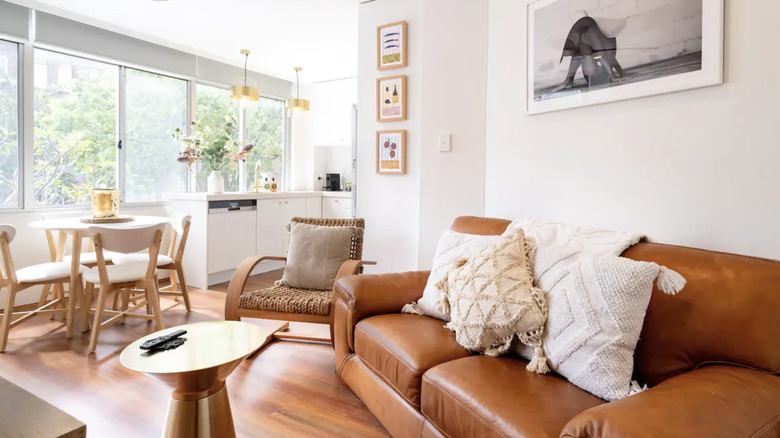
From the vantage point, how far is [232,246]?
15.1ft

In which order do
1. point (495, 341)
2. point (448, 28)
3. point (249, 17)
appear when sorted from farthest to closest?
point (249, 17)
point (448, 28)
point (495, 341)

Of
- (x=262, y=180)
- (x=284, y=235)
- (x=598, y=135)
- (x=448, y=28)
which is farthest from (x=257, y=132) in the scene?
(x=598, y=135)

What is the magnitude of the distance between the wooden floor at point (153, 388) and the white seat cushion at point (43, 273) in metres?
0.42

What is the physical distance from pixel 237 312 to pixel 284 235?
9.03 ft

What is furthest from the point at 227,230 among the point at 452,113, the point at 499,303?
the point at 499,303

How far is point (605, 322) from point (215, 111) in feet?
16.2

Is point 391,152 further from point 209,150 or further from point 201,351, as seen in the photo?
point 209,150

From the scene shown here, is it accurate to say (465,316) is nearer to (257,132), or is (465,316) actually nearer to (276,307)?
(276,307)

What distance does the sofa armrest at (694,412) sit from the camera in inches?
35.2

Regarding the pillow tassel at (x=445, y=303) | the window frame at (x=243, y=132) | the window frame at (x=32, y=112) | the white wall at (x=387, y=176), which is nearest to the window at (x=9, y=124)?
the window frame at (x=32, y=112)

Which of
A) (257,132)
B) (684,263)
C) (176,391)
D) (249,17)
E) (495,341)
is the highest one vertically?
→ (249,17)

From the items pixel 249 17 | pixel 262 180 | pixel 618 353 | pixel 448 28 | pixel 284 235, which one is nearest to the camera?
pixel 618 353

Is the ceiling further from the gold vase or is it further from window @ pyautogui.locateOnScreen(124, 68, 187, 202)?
the gold vase

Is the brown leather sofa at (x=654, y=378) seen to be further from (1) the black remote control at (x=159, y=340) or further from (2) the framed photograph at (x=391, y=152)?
(2) the framed photograph at (x=391, y=152)
